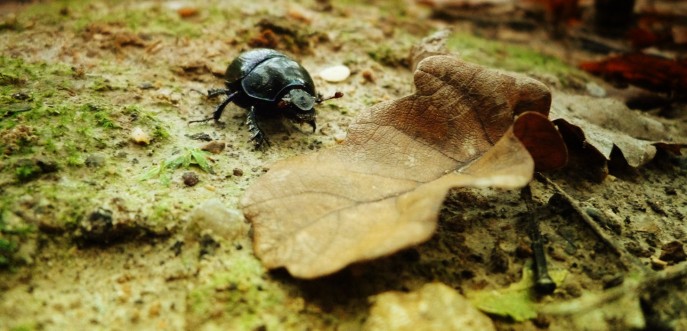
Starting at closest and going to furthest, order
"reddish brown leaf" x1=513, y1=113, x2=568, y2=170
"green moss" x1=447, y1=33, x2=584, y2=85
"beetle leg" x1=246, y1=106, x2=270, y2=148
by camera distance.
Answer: "reddish brown leaf" x1=513, y1=113, x2=568, y2=170, "beetle leg" x1=246, y1=106, x2=270, y2=148, "green moss" x1=447, y1=33, x2=584, y2=85

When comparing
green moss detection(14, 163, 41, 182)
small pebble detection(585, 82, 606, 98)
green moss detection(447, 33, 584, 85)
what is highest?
green moss detection(14, 163, 41, 182)

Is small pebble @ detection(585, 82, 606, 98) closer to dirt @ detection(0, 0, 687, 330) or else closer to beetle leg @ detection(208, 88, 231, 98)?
dirt @ detection(0, 0, 687, 330)

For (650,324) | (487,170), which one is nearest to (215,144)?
(487,170)

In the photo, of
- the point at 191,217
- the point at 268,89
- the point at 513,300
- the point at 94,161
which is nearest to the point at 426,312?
the point at 513,300

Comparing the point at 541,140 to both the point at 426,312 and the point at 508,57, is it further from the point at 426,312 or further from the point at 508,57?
the point at 508,57

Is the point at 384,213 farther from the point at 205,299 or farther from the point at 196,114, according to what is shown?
the point at 196,114

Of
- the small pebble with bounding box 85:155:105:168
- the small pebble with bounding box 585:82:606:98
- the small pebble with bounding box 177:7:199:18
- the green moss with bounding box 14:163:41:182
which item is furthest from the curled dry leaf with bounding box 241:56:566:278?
the small pebble with bounding box 177:7:199:18
